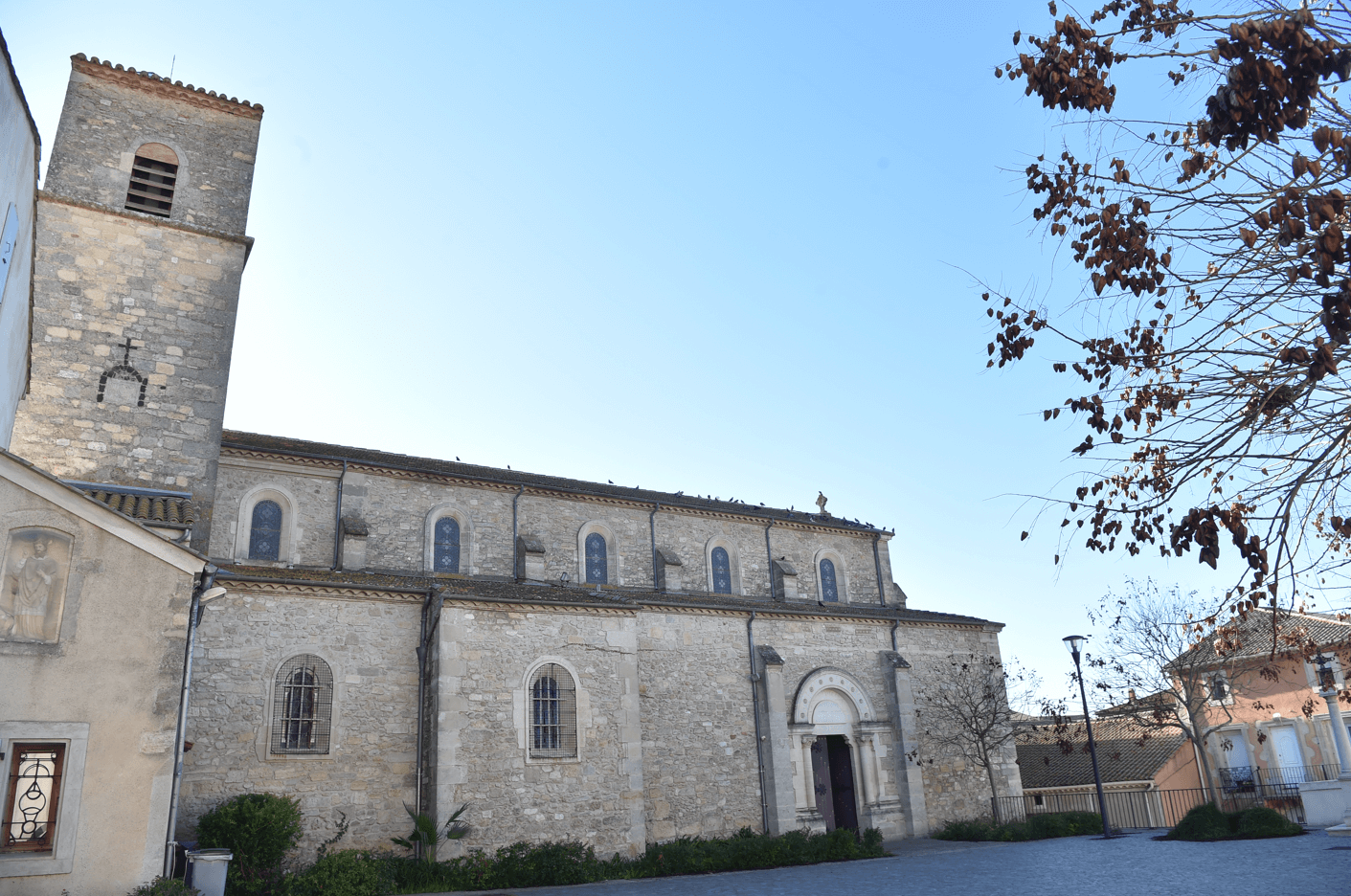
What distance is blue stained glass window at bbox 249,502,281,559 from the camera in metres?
20.6

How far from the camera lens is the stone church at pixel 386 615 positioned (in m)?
17.0

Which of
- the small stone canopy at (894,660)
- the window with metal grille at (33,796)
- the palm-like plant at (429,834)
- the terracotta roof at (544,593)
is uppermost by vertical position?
the terracotta roof at (544,593)

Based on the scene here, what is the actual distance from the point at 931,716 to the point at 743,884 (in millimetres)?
12312

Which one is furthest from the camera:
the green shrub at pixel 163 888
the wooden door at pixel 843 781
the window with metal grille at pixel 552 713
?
the wooden door at pixel 843 781

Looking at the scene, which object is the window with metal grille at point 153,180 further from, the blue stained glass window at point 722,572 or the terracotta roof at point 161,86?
the blue stained glass window at point 722,572

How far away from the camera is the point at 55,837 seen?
10336mm

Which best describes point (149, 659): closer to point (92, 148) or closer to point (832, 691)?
point (92, 148)

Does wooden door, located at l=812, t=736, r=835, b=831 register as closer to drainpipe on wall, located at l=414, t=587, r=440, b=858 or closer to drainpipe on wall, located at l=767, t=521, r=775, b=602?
drainpipe on wall, located at l=767, t=521, r=775, b=602

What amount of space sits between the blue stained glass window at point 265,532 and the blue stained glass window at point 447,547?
Result: 3.89m

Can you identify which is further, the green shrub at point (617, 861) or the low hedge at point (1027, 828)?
the low hedge at point (1027, 828)

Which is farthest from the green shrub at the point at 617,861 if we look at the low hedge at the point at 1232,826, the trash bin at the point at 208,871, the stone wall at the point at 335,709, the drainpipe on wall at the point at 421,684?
the low hedge at the point at 1232,826

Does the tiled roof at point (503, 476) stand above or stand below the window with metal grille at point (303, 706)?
above

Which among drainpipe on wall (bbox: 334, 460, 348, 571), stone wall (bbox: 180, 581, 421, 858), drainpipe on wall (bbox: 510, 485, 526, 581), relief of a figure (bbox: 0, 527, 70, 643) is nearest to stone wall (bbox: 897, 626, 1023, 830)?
drainpipe on wall (bbox: 510, 485, 526, 581)

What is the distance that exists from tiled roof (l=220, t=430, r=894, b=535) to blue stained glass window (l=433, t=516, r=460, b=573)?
1.35 meters
